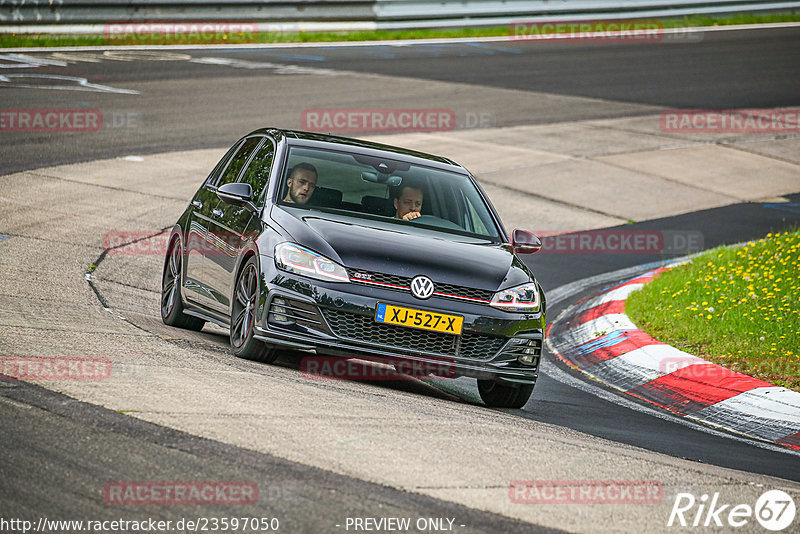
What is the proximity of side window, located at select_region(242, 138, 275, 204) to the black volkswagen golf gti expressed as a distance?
0.06 ft

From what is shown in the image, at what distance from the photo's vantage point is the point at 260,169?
8.85m

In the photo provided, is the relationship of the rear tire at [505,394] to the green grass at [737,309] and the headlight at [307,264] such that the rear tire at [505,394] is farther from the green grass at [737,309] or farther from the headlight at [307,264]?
the green grass at [737,309]

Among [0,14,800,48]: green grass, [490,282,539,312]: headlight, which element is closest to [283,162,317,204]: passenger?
[490,282,539,312]: headlight

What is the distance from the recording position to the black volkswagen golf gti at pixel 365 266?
735 cm

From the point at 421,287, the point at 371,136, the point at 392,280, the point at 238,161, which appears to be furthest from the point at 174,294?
the point at 371,136

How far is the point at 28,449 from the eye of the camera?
4.94 metres

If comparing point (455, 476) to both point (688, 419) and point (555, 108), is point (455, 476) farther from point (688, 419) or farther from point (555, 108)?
point (555, 108)

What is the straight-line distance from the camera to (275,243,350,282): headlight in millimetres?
7383

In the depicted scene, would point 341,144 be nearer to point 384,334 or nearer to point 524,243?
point 524,243

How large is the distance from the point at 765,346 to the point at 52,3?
1982 cm

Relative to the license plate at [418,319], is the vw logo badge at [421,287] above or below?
above

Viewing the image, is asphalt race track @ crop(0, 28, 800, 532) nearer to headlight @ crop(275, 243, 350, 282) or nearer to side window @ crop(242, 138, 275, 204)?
headlight @ crop(275, 243, 350, 282)

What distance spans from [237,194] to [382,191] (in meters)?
1.06

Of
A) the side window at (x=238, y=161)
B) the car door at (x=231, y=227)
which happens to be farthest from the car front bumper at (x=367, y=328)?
the side window at (x=238, y=161)
